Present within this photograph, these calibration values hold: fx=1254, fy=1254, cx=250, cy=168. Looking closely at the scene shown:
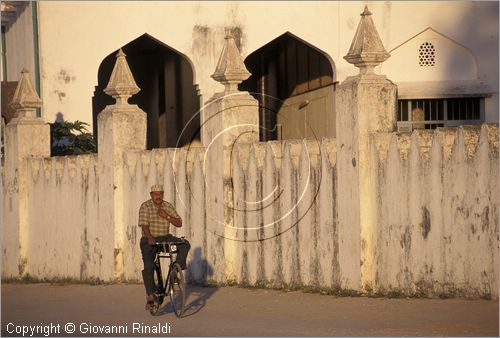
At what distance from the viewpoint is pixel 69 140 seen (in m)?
22.3

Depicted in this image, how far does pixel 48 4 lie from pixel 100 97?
661cm

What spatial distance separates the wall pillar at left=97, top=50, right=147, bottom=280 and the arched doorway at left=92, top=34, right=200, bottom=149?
30.6 feet

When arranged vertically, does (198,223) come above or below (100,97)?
below

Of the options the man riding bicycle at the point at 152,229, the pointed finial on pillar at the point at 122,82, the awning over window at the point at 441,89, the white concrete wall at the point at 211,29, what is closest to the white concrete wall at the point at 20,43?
the white concrete wall at the point at 211,29

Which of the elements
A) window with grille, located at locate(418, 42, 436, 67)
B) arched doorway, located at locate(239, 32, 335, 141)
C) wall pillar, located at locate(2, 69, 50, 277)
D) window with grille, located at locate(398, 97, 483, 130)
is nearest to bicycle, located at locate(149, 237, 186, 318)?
wall pillar, located at locate(2, 69, 50, 277)

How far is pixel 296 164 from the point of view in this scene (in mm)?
14977

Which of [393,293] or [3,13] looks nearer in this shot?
[393,293]

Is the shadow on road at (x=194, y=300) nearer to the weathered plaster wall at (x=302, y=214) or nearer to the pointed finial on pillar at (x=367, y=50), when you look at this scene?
the weathered plaster wall at (x=302, y=214)

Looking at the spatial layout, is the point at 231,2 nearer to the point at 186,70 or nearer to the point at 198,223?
the point at 186,70

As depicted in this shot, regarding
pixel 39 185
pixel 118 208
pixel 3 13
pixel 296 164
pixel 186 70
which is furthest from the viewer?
→ pixel 186 70

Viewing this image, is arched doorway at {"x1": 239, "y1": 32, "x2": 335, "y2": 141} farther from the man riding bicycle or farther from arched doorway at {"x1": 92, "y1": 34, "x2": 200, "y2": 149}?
the man riding bicycle

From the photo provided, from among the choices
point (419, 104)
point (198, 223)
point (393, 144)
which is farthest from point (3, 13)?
point (393, 144)

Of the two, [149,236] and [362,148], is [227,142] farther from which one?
[149,236]

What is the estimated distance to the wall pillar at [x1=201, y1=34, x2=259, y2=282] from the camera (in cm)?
1594
